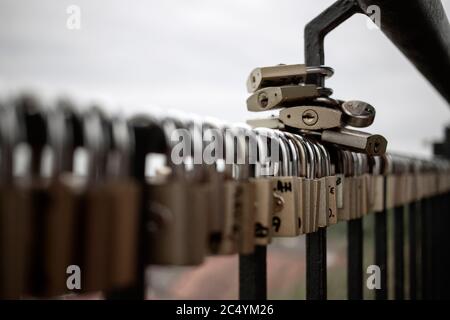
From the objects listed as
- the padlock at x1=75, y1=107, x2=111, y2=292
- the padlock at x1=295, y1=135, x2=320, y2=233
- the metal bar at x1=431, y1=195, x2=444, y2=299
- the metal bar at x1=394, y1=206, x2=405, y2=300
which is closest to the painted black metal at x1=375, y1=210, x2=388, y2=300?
the metal bar at x1=394, y1=206, x2=405, y2=300

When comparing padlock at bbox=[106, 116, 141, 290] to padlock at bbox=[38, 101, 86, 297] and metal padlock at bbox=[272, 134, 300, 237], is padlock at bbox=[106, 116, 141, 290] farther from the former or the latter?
metal padlock at bbox=[272, 134, 300, 237]

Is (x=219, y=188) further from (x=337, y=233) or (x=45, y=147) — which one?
(x=337, y=233)

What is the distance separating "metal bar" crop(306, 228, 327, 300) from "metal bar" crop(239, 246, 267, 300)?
1.34 ft

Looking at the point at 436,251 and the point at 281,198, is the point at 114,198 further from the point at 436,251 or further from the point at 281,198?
the point at 436,251

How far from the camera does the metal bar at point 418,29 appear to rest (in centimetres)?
119

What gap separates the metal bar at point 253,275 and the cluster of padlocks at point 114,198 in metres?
0.07

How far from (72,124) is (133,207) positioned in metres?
0.10

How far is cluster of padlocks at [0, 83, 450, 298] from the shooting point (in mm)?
488

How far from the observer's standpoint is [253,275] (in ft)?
3.11

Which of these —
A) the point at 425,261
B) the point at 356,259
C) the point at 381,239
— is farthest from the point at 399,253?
the point at 425,261

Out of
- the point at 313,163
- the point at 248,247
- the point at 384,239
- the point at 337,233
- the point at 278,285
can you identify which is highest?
the point at 313,163

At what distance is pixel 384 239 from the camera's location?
213cm

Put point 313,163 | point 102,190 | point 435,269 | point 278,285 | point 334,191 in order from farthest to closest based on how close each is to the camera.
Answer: point 278,285, point 435,269, point 334,191, point 313,163, point 102,190
